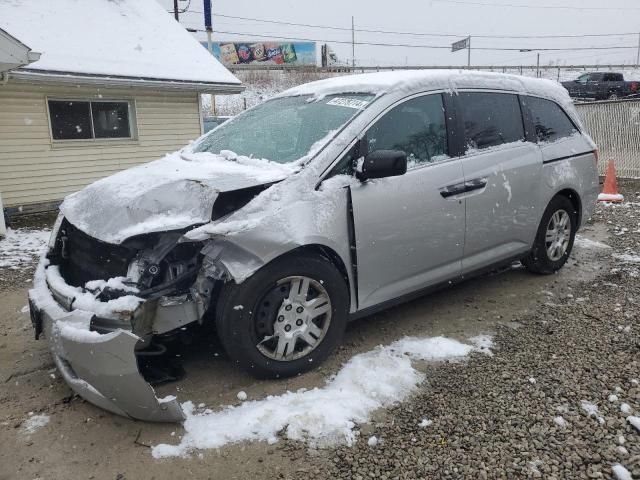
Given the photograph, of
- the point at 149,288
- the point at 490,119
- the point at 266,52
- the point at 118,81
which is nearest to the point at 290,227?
the point at 149,288

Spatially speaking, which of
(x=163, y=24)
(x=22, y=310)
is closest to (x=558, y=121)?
(x=22, y=310)

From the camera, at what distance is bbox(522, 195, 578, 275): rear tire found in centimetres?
480

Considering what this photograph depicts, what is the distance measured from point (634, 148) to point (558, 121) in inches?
300

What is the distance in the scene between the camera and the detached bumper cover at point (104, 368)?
243 centimetres

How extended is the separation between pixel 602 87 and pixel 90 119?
26846 mm

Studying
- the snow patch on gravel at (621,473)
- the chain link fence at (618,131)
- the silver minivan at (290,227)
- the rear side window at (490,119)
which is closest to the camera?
the snow patch on gravel at (621,473)

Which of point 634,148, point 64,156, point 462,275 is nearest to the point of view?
point 462,275

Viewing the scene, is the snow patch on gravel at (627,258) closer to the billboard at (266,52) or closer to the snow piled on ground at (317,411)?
the snow piled on ground at (317,411)

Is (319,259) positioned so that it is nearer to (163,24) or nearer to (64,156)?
(64,156)

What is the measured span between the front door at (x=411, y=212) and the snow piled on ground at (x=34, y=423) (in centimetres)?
198

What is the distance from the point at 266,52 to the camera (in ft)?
174

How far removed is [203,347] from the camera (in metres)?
3.66

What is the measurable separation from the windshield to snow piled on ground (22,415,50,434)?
204 centimetres

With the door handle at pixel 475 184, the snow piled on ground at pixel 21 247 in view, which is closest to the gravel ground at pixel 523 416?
the door handle at pixel 475 184
